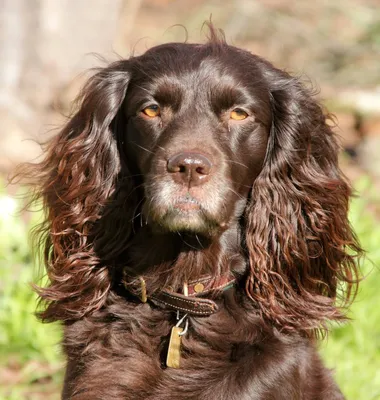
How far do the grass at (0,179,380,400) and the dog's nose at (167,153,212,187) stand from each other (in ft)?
6.02

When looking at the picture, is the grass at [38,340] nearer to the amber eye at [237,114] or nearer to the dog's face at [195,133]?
the dog's face at [195,133]

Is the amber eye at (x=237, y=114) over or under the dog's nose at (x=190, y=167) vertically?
over

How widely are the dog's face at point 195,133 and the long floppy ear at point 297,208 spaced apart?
3.2 inches

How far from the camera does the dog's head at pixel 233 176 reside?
329 centimetres

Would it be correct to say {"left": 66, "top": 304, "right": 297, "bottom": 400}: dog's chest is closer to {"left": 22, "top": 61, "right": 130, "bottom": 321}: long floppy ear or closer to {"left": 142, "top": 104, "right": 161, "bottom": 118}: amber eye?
{"left": 22, "top": 61, "right": 130, "bottom": 321}: long floppy ear

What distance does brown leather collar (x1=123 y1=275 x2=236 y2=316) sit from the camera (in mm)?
3273

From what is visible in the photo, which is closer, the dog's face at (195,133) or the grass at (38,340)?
the dog's face at (195,133)

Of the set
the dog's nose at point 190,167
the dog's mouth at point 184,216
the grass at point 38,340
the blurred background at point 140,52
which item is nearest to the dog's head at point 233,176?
the dog's mouth at point 184,216

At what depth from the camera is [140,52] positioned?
5.81m

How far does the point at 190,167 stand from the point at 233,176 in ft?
0.96

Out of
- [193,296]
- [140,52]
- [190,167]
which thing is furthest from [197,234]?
[140,52]

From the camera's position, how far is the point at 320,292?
141 inches

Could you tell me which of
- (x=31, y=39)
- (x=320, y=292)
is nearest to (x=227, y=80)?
(x=320, y=292)

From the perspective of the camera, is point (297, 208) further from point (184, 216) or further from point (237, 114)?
point (184, 216)
